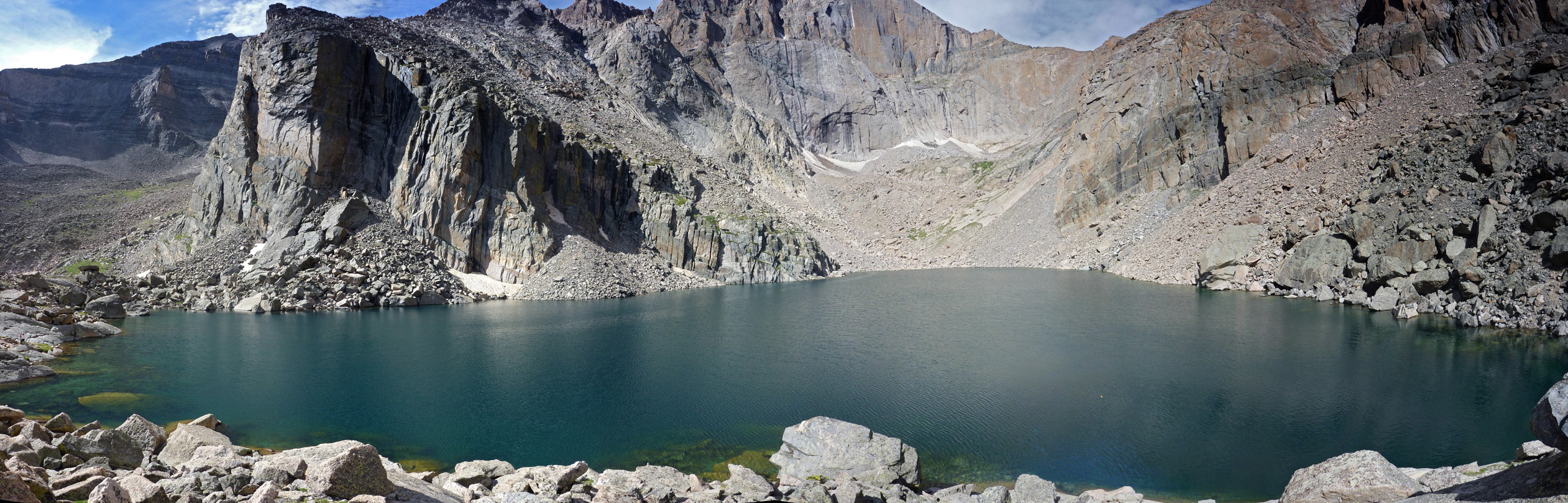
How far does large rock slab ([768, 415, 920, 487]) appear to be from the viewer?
1639cm

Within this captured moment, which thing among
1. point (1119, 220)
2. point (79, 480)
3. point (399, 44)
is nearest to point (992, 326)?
point (79, 480)

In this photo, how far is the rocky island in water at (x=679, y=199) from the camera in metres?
13.8

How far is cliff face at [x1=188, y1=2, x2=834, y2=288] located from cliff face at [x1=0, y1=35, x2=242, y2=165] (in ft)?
289

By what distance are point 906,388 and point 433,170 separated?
61.7 meters

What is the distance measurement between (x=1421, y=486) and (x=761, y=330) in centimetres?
3325

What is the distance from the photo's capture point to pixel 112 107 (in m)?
141

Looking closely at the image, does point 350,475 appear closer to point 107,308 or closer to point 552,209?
point 107,308

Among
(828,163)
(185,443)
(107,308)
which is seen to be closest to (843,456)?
(185,443)

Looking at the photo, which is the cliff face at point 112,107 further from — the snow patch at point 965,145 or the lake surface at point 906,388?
the snow patch at point 965,145

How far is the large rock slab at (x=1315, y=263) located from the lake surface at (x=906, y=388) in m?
6.23

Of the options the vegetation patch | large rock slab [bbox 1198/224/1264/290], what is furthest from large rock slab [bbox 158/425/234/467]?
large rock slab [bbox 1198/224/1264/290]

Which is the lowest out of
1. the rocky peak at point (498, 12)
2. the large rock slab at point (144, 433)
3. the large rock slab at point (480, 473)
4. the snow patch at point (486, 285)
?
the large rock slab at point (480, 473)

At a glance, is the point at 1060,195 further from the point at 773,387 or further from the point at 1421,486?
the point at 1421,486

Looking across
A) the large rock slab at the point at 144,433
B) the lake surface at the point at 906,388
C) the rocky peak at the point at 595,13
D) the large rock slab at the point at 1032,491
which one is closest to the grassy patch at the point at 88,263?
the lake surface at the point at 906,388
